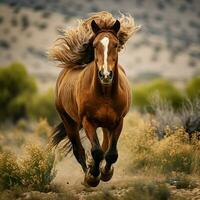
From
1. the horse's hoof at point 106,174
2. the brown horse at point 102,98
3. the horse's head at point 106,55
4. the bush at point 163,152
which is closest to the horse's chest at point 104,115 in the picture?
the brown horse at point 102,98

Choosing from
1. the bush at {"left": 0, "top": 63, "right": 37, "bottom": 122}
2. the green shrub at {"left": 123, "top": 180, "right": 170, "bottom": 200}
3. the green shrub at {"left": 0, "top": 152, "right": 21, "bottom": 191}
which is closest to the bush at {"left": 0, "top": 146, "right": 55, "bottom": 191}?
the green shrub at {"left": 0, "top": 152, "right": 21, "bottom": 191}

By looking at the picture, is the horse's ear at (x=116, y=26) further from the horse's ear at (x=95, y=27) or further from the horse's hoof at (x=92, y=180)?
the horse's hoof at (x=92, y=180)

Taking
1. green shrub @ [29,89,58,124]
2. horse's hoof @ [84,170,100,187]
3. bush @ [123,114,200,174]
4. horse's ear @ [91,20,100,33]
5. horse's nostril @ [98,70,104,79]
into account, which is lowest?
horse's hoof @ [84,170,100,187]

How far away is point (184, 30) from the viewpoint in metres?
84.9

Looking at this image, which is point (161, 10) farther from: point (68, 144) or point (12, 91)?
point (68, 144)

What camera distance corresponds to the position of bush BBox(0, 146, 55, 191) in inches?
474

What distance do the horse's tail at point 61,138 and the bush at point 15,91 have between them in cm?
2467

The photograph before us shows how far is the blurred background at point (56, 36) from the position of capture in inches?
1554

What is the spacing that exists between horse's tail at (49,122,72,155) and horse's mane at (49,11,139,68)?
137 centimetres

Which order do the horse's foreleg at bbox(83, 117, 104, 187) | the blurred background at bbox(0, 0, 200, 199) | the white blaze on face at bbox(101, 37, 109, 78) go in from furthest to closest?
the blurred background at bbox(0, 0, 200, 199) → the horse's foreleg at bbox(83, 117, 104, 187) → the white blaze on face at bbox(101, 37, 109, 78)

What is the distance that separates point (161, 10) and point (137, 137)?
8010 cm

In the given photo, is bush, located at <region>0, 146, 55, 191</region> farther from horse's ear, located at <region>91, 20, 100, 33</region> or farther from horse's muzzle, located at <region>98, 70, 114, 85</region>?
horse's muzzle, located at <region>98, 70, 114, 85</region>

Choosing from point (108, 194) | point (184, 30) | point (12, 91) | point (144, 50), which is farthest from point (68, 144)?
point (184, 30)

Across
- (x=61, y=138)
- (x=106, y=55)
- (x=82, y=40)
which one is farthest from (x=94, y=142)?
(x=61, y=138)
